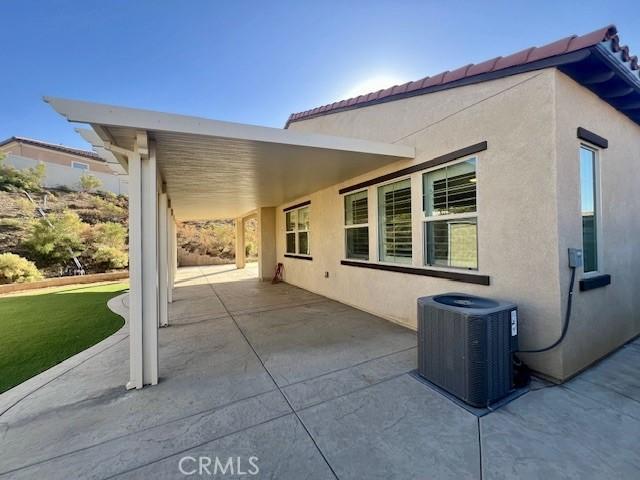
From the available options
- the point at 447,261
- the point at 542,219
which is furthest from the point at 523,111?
the point at 447,261

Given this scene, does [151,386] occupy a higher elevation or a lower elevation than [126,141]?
lower

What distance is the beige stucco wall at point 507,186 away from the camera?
288cm

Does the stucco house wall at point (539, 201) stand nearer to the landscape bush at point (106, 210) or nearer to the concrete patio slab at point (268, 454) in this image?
the concrete patio slab at point (268, 454)

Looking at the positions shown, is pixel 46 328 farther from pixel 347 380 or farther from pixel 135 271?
pixel 347 380

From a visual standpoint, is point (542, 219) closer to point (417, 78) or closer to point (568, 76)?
point (568, 76)

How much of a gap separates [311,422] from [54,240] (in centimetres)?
1360

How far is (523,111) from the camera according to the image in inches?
122

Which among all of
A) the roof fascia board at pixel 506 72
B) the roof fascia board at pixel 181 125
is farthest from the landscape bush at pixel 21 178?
the roof fascia board at pixel 506 72

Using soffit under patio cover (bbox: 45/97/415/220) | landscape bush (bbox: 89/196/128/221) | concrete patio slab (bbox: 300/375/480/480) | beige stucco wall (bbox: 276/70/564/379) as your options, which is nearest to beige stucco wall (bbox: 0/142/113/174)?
landscape bush (bbox: 89/196/128/221)

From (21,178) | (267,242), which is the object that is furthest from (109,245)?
(21,178)

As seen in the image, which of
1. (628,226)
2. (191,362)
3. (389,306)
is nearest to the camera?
(191,362)

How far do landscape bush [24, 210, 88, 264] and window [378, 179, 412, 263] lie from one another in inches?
506

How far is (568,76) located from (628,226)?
8.41 ft

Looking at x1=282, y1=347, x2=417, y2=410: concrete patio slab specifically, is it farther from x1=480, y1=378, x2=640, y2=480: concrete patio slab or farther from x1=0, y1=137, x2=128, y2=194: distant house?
x1=0, y1=137, x2=128, y2=194: distant house
